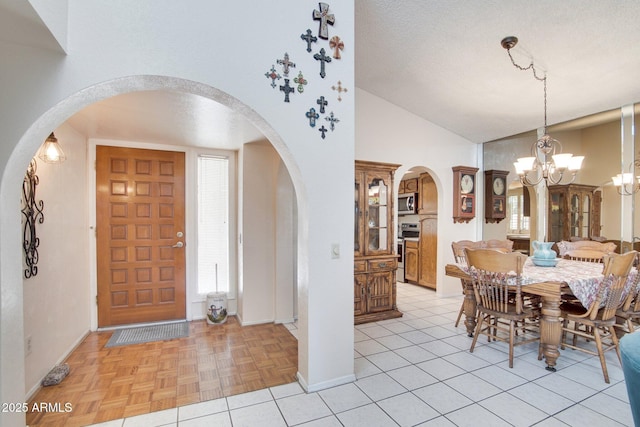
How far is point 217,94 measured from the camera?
193cm

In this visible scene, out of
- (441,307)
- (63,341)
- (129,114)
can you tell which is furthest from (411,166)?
(63,341)

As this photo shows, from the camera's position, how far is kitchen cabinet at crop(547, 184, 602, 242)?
4.00 metres

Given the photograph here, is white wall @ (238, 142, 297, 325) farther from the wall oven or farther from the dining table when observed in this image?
the wall oven

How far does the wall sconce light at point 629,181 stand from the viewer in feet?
12.0

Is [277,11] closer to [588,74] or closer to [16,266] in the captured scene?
[16,266]

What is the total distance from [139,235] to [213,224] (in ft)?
2.77

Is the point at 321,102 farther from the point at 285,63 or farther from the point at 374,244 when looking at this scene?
the point at 374,244

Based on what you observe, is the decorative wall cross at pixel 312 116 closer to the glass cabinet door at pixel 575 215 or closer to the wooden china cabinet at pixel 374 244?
the wooden china cabinet at pixel 374 244

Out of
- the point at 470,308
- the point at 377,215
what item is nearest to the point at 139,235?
the point at 377,215

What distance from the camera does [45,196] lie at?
2520mm

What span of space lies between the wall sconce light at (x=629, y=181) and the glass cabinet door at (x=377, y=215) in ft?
9.14

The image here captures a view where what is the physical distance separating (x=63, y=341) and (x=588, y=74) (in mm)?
5681

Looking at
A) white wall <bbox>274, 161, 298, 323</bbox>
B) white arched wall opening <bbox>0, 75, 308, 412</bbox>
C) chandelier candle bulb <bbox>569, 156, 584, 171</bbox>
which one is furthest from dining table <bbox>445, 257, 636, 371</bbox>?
white arched wall opening <bbox>0, 75, 308, 412</bbox>

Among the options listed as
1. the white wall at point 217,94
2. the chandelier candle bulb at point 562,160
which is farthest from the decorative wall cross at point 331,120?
the chandelier candle bulb at point 562,160
